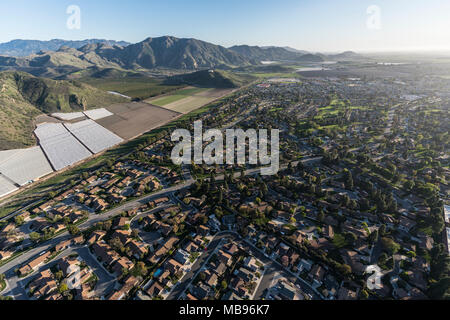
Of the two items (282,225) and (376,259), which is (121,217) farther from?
(376,259)

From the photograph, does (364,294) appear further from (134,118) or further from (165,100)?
(165,100)

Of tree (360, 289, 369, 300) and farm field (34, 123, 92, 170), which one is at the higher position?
farm field (34, 123, 92, 170)

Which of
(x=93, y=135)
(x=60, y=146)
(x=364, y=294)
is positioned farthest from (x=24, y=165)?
(x=364, y=294)

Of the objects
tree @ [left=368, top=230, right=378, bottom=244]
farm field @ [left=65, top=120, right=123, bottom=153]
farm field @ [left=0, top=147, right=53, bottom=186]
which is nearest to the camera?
tree @ [left=368, top=230, right=378, bottom=244]

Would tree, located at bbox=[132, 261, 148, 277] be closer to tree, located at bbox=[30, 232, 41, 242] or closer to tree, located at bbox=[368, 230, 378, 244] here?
tree, located at bbox=[30, 232, 41, 242]

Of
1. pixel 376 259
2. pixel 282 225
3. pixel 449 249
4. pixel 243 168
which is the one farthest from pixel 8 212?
pixel 449 249

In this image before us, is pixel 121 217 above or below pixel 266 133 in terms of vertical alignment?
below

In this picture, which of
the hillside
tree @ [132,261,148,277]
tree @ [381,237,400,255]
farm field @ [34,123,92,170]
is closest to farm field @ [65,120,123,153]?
farm field @ [34,123,92,170]
